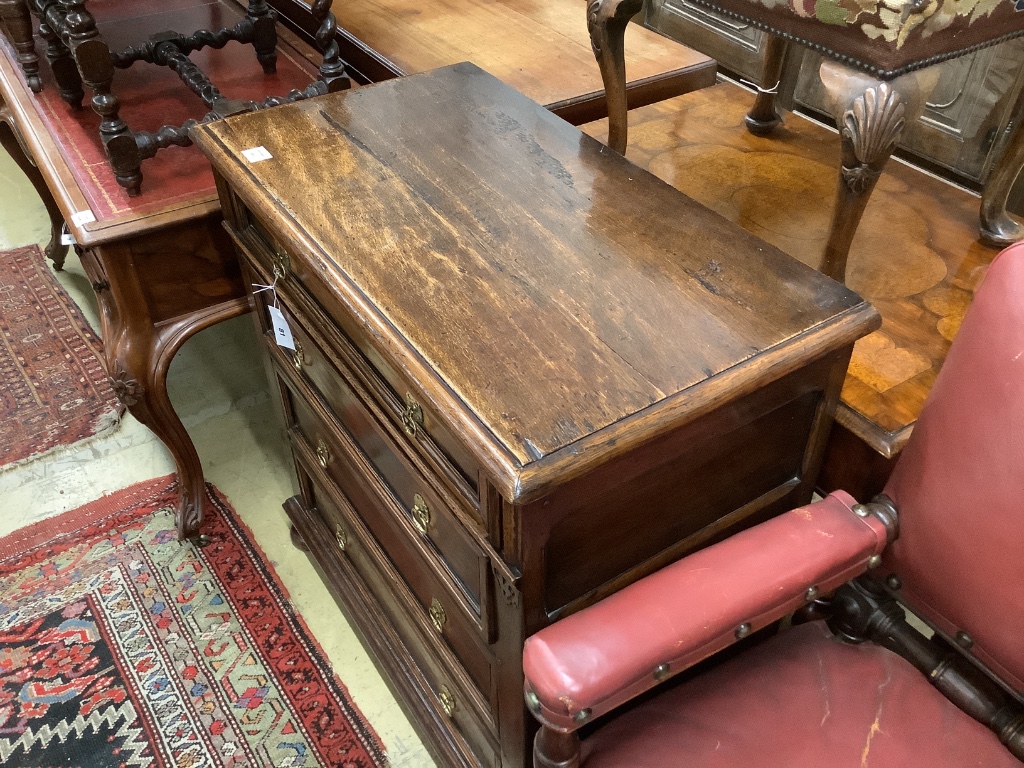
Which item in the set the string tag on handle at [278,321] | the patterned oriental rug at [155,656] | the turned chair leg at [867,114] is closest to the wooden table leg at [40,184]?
the patterned oriental rug at [155,656]

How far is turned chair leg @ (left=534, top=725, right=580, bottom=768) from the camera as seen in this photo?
773 mm

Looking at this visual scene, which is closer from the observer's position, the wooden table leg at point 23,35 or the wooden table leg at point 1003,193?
the wooden table leg at point 1003,193

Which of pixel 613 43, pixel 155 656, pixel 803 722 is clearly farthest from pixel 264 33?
pixel 803 722

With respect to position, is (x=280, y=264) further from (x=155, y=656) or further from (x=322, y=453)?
(x=155, y=656)

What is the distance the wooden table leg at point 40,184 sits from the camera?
80.7 inches

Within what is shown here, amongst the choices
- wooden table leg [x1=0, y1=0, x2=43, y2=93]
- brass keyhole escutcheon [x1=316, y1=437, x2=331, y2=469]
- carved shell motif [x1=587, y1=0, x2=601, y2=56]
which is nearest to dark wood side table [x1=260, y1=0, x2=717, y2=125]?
carved shell motif [x1=587, y1=0, x2=601, y2=56]

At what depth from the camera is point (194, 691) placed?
1454 mm

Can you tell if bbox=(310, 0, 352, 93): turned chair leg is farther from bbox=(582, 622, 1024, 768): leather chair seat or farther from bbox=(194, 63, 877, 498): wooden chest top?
bbox=(582, 622, 1024, 768): leather chair seat

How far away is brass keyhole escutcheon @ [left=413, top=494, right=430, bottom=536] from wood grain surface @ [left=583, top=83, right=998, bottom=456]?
0.57 metres

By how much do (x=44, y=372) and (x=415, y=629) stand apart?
1.43 m

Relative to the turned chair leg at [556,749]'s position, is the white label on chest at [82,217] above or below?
above

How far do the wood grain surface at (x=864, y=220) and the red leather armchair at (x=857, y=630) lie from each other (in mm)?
206

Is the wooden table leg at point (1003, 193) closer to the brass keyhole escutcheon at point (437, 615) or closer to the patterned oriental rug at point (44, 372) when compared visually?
the brass keyhole escutcheon at point (437, 615)

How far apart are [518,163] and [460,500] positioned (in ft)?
1.59
